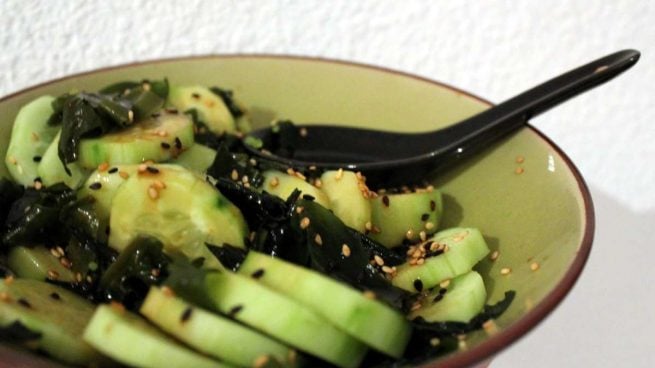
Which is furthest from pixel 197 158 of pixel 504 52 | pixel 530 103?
pixel 504 52

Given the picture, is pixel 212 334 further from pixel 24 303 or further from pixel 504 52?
pixel 504 52

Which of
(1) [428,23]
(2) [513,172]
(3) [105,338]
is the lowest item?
(3) [105,338]

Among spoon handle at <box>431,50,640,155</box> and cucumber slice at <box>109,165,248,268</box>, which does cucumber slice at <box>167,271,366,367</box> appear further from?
spoon handle at <box>431,50,640,155</box>

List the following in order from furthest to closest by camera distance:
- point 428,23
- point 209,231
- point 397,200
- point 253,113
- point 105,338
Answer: point 428,23, point 253,113, point 397,200, point 209,231, point 105,338

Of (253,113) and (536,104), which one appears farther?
(253,113)

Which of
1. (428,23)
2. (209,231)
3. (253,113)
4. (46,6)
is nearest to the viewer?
(209,231)

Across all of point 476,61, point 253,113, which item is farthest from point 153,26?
point 476,61

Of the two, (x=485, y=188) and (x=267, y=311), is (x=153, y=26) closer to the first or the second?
(x=485, y=188)
